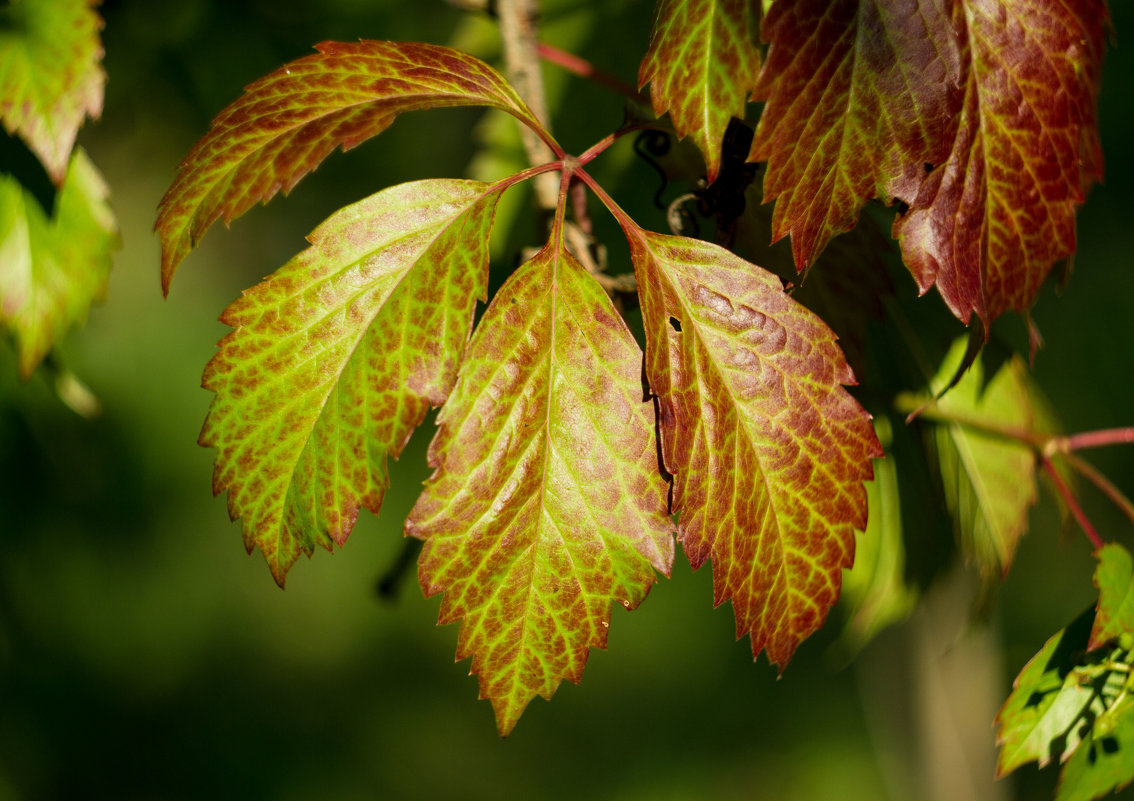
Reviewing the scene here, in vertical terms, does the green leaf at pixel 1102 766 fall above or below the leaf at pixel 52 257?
below

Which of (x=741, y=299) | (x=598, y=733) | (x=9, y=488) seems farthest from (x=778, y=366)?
(x=598, y=733)

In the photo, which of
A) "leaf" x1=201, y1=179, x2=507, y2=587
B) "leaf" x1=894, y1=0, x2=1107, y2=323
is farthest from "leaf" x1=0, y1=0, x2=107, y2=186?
"leaf" x1=894, y1=0, x2=1107, y2=323

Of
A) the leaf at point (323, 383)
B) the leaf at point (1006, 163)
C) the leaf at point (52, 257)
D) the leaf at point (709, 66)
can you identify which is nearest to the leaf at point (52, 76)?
the leaf at point (52, 257)

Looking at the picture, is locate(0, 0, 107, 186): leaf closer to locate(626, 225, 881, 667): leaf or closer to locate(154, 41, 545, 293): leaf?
locate(154, 41, 545, 293): leaf

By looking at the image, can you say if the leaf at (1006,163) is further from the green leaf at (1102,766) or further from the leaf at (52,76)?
the leaf at (52,76)

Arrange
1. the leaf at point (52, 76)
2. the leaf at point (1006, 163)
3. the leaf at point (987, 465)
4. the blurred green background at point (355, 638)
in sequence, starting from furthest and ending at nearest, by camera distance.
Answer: the blurred green background at point (355, 638)
the leaf at point (987, 465)
the leaf at point (52, 76)
the leaf at point (1006, 163)

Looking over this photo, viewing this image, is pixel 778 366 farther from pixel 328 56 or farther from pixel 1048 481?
pixel 1048 481

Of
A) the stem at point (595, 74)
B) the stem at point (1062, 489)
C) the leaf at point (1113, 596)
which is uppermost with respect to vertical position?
the stem at point (595, 74)
